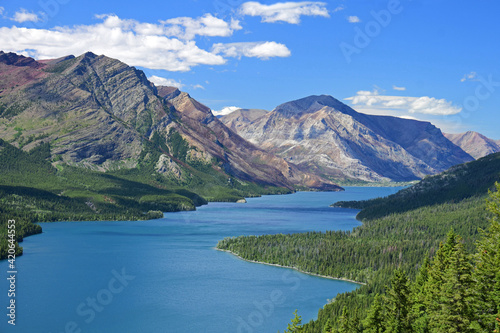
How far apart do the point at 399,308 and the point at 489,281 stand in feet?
64.2

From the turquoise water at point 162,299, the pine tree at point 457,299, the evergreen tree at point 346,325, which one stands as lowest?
the turquoise water at point 162,299

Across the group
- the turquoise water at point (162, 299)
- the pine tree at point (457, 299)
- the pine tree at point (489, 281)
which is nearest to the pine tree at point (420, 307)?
the pine tree at point (457, 299)

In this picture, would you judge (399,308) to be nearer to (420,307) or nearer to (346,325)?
(420,307)

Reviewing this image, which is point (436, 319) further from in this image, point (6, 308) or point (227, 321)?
point (6, 308)

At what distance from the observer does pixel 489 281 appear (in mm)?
69000

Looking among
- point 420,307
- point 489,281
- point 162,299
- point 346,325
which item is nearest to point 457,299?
point 489,281

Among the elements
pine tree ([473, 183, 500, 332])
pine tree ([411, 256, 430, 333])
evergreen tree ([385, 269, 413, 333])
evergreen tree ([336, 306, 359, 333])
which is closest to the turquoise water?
pine tree ([411, 256, 430, 333])

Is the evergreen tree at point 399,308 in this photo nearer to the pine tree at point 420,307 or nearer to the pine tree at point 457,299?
the pine tree at point 420,307

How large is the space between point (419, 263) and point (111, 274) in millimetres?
119850

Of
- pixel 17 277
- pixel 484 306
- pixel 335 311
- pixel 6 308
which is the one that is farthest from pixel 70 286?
pixel 484 306

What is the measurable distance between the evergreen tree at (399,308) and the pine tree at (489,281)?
16109 mm

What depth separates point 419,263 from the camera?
195m

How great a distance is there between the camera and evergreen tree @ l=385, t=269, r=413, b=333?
83.4m

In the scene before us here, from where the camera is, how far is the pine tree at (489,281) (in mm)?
67438
